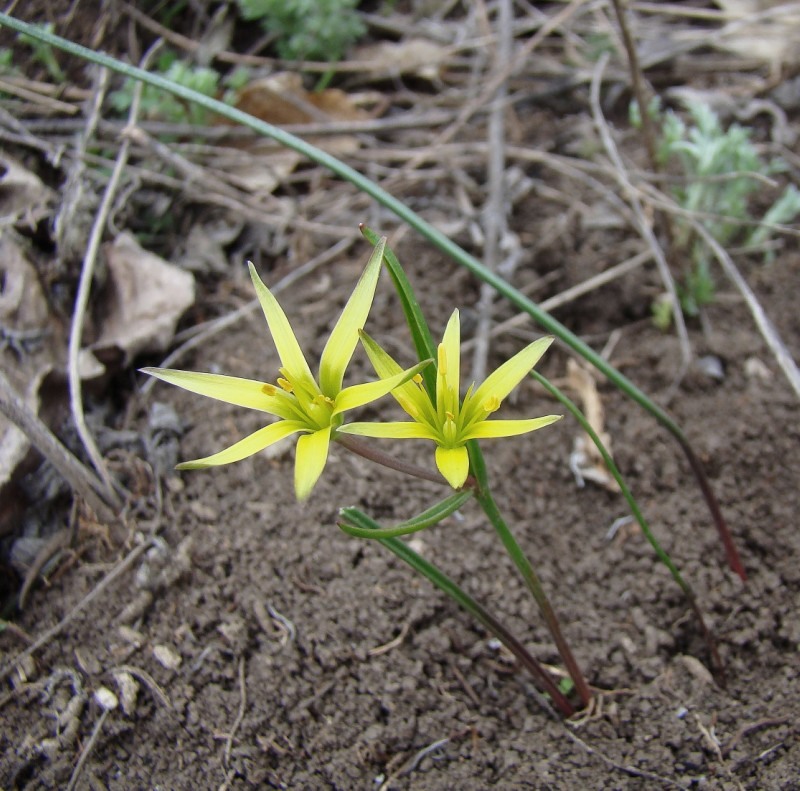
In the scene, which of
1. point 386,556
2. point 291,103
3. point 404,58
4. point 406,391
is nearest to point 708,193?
point 404,58

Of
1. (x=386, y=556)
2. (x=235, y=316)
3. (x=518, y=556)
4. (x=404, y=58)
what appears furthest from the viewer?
(x=404, y=58)

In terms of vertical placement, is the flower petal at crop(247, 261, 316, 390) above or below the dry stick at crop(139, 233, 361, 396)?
above

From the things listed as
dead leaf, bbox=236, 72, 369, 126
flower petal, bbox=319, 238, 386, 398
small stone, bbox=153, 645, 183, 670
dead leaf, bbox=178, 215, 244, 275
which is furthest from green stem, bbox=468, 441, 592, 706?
dead leaf, bbox=236, 72, 369, 126

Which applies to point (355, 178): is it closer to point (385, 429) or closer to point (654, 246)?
point (385, 429)

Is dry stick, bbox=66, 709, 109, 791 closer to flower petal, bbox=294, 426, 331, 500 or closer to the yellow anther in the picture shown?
flower petal, bbox=294, 426, 331, 500

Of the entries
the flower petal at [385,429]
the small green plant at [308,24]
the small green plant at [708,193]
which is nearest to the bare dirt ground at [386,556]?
the small green plant at [708,193]

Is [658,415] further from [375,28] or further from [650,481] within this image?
[375,28]
